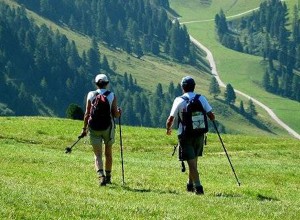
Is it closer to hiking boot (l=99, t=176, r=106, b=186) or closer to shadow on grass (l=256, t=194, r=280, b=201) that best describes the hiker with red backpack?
hiking boot (l=99, t=176, r=106, b=186)

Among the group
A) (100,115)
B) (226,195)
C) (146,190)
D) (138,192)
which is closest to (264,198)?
(226,195)

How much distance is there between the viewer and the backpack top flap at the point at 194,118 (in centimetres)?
1906

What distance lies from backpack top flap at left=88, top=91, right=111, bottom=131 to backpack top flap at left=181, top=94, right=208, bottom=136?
2.73 metres

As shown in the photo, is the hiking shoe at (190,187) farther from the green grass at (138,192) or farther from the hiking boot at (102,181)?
the hiking boot at (102,181)

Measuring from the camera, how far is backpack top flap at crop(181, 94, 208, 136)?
19062mm

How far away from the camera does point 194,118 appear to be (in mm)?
19125

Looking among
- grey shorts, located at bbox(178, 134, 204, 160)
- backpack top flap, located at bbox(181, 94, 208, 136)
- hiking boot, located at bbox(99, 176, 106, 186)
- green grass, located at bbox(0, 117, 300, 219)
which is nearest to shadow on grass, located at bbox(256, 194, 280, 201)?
green grass, located at bbox(0, 117, 300, 219)

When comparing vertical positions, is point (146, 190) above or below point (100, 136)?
below

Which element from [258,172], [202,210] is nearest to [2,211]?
[202,210]

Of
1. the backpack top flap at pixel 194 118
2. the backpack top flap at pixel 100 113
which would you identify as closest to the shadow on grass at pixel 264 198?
the backpack top flap at pixel 194 118

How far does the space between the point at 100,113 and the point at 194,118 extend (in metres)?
3.26

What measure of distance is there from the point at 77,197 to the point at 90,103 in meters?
5.03

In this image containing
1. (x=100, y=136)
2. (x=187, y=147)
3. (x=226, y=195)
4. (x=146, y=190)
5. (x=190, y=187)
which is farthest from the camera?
(x=100, y=136)

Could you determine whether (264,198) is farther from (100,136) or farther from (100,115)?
→ (100,115)
